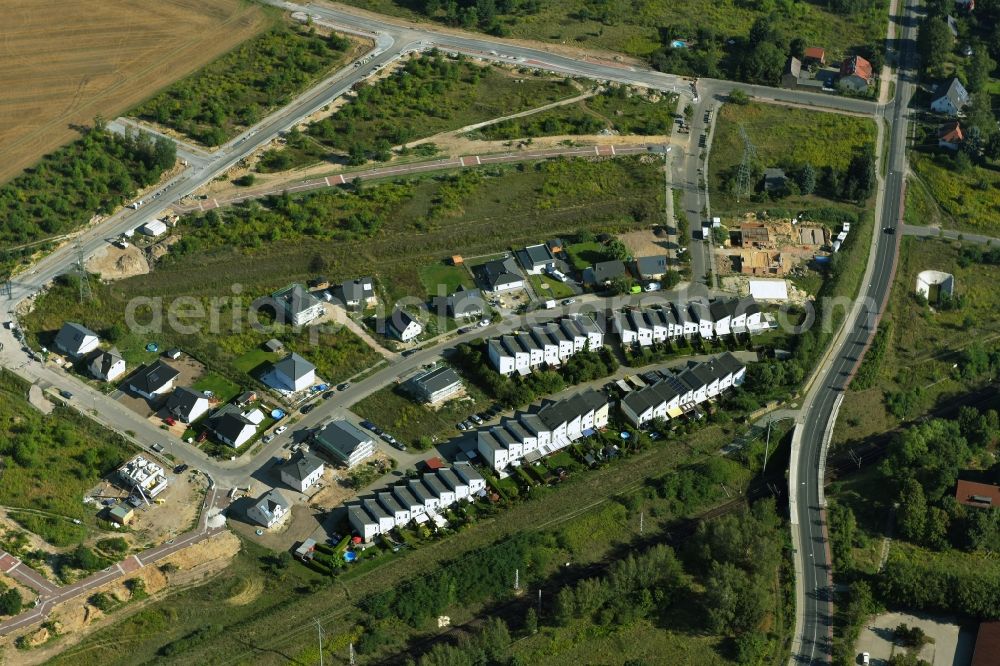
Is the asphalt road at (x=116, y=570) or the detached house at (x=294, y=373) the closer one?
the asphalt road at (x=116, y=570)

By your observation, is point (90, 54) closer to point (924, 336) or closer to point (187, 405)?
point (187, 405)

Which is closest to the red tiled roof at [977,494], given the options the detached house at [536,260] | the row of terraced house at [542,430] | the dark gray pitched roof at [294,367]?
the row of terraced house at [542,430]

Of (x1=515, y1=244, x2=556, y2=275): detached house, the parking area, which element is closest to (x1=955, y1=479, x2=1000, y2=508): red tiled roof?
the parking area

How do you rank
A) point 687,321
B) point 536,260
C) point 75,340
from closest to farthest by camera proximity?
point 75,340
point 687,321
point 536,260

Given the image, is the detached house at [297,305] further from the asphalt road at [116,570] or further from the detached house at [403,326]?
the asphalt road at [116,570]

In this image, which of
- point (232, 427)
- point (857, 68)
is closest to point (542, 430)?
point (232, 427)

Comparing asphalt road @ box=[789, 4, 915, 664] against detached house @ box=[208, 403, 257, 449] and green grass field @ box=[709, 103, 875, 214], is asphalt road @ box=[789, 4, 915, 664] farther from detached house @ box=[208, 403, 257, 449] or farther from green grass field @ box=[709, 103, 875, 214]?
detached house @ box=[208, 403, 257, 449]
